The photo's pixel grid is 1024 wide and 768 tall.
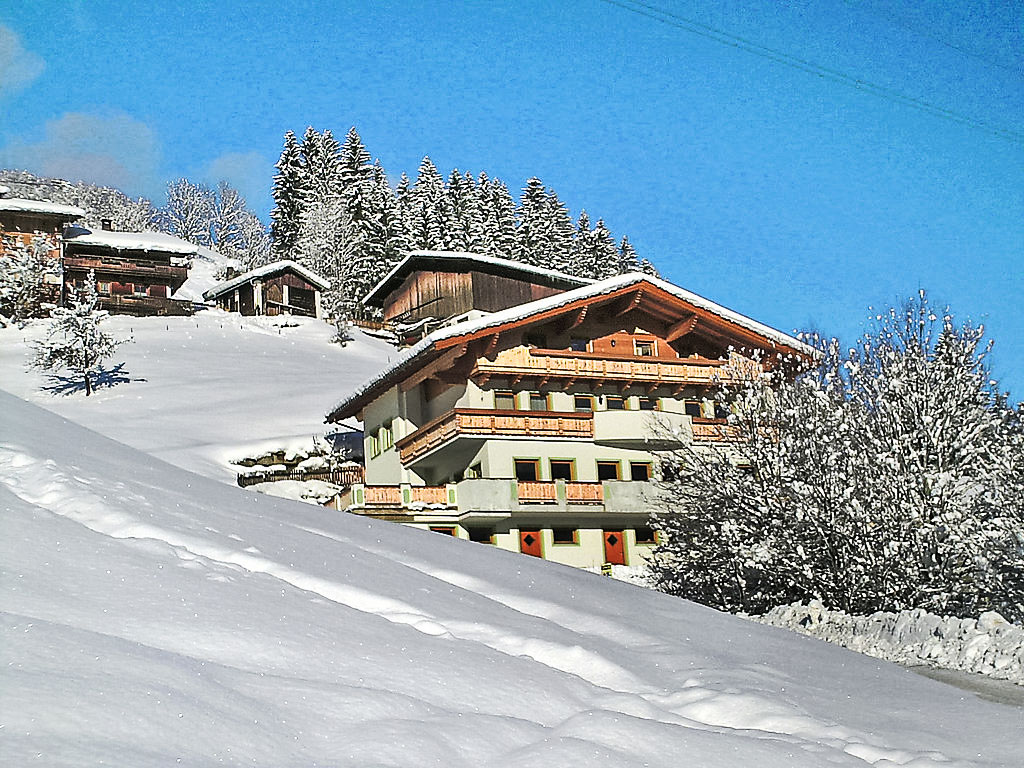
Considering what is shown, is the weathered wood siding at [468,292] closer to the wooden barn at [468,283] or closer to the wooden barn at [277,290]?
the wooden barn at [468,283]

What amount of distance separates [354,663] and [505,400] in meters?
28.6

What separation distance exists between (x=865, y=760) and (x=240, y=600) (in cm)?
450

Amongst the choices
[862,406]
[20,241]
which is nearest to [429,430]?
[862,406]

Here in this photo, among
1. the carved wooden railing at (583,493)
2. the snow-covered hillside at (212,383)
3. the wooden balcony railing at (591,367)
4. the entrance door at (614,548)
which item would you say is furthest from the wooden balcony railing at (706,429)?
the snow-covered hillside at (212,383)

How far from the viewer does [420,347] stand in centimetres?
3431

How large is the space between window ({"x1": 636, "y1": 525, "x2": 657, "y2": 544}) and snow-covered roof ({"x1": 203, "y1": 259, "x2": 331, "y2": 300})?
4755cm

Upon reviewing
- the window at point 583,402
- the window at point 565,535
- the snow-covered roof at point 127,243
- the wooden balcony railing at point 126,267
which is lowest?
the window at point 565,535

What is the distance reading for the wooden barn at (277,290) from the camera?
7662cm

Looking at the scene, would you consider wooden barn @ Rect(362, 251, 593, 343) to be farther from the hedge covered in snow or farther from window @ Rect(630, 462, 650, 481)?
the hedge covered in snow

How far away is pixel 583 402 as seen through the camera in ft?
119

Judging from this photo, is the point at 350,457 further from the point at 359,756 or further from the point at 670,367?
the point at 359,756

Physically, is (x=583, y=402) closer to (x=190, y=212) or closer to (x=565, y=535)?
(x=565, y=535)

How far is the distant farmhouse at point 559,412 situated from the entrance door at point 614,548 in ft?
0.23

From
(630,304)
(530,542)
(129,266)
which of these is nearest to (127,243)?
(129,266)
